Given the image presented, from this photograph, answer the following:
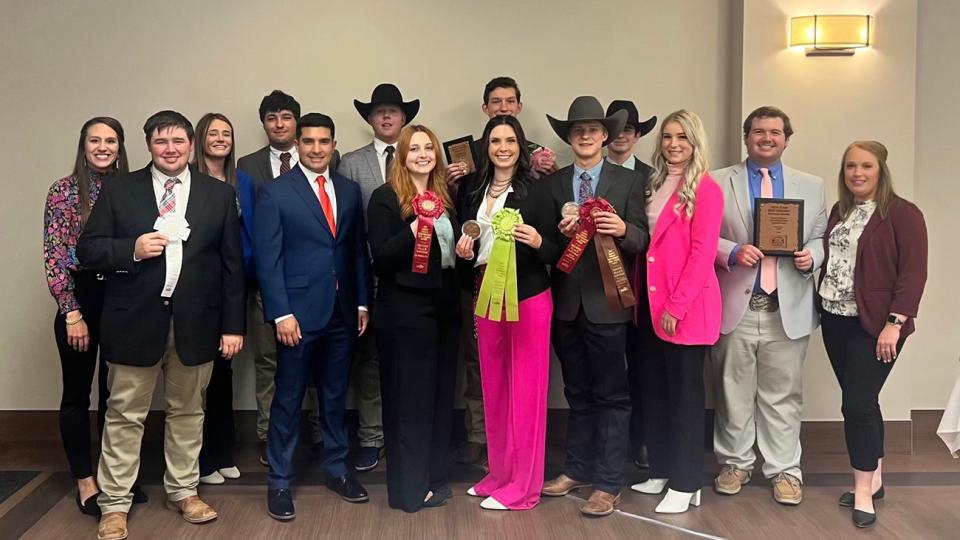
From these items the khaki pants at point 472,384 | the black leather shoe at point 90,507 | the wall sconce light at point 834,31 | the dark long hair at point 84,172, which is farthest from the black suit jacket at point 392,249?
the wall sconce light at point 834,31

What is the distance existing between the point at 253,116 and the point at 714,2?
8.48 feet

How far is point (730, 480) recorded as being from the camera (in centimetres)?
387

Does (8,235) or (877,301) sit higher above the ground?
(8,235)

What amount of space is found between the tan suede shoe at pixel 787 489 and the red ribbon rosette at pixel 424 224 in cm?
182

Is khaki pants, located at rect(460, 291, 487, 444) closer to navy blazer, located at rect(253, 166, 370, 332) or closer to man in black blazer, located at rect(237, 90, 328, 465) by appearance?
navy blazer, located at rect(253, 166, 370, 332)

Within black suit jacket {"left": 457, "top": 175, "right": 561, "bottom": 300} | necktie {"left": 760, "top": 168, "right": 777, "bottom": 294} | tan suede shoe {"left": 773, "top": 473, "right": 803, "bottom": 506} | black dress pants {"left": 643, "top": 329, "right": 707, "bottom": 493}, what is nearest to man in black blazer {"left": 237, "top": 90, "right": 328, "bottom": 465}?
black suit jacket {"left": 457, "top": 175, "right": 561, "bottom": 300}

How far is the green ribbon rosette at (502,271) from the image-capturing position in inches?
134

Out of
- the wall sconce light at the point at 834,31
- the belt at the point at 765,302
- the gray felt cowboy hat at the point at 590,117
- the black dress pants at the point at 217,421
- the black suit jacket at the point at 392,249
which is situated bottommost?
the black dress pants at the point at 217,421

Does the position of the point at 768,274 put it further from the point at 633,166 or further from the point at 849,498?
the point at 849,498

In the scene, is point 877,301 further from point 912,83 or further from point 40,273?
point 40,273

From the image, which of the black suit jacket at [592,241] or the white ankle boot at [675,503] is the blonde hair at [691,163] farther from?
the white ankle boot at [675,503]

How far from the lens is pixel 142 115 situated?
184 inches

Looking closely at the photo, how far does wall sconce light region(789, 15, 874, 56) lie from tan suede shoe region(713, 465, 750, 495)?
215 centimetres

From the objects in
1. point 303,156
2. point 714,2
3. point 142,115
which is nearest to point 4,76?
point 142,115
